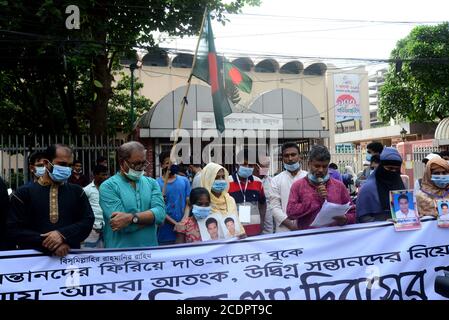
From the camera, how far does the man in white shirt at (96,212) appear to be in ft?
16.8

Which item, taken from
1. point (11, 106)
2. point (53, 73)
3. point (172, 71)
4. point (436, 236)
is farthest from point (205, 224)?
point (172, 71)

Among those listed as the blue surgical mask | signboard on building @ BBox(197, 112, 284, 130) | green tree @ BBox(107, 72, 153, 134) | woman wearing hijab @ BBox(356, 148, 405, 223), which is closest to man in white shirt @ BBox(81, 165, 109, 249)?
woman wearing hijab @ BBox(356, 148, 405, 223)

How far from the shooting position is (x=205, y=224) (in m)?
4.42

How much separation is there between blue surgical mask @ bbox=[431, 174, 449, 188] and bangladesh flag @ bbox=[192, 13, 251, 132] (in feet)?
7.16

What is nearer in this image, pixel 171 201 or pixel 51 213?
pixel 51 213

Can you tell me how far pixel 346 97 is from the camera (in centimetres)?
4322

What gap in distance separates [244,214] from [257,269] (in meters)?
1.38

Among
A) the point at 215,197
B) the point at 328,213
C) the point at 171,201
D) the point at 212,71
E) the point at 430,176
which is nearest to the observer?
the point at 328,213

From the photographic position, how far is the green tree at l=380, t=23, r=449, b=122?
21.8 meters

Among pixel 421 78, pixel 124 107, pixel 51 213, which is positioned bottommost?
pixel 51 213

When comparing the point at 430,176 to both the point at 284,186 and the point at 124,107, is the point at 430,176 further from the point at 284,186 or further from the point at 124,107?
A: the point at 124,107

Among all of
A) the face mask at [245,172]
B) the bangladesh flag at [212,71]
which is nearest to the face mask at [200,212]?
the face mask at [245,172]

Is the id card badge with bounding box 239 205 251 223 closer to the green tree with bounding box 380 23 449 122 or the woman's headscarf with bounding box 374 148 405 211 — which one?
the woman's headscarf with bounding box 374 148 405 211

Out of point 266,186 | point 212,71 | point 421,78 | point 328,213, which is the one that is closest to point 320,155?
point 328,213
